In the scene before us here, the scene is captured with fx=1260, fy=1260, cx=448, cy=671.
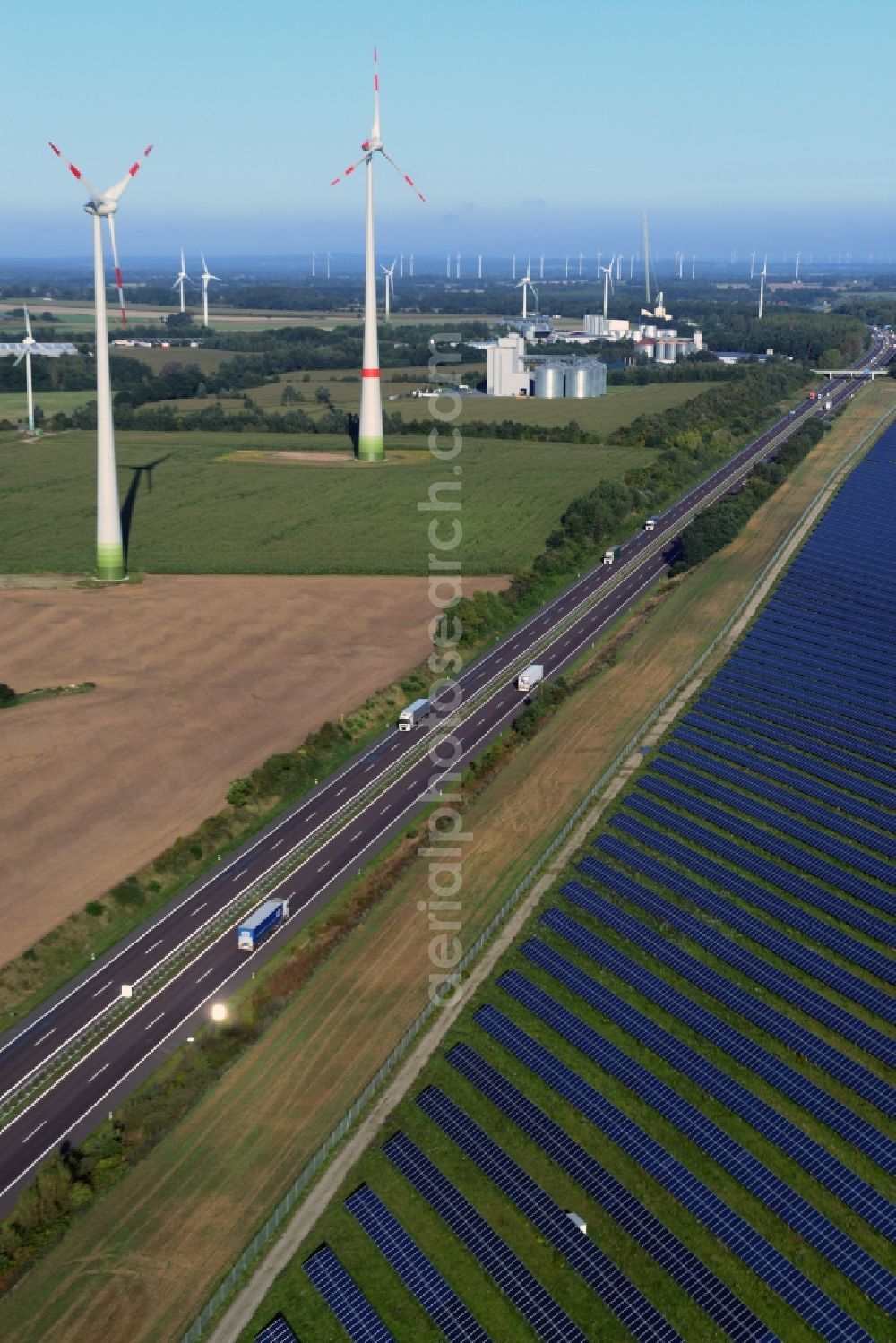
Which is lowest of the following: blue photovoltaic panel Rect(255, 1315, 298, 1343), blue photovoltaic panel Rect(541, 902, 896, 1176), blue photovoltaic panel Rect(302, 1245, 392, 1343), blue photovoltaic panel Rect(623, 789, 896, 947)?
blue photovoltaic panel Rect(255, 1315, 298, 1343)

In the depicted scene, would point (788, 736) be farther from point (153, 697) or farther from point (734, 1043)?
point (153, 697)

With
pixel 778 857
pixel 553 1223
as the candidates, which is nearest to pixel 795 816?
pixel 778 857

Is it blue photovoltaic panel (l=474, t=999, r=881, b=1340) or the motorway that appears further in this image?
the motorway

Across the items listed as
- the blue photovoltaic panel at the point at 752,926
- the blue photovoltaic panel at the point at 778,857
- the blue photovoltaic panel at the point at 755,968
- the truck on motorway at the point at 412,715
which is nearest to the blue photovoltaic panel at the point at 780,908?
the blue photovoltaic panel at the point at 752,926

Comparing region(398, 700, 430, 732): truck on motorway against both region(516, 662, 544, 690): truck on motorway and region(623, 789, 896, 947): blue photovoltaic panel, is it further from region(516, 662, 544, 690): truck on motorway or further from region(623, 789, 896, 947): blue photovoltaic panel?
region(623, 789, 896, 947): blue photovoltaic panel

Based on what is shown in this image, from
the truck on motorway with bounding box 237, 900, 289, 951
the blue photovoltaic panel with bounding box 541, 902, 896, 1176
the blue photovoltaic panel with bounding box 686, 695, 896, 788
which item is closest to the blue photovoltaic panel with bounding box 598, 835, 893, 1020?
the blue photovoltaic panel with bounding box 541, 902, 896, 1176

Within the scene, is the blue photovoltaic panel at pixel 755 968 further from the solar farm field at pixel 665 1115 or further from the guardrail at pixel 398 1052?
the guardrail at pixel 398 1052

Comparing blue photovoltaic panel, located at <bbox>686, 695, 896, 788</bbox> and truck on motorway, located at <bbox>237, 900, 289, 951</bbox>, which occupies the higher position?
blue photovoltaic panel, located at <bbox>686, 695, 896, 788</bbox>

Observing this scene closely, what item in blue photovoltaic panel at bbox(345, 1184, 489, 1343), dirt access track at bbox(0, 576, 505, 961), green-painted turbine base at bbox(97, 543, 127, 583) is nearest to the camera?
blue photovoltaic panel at bbox(345, 1184, 489, 1343)
